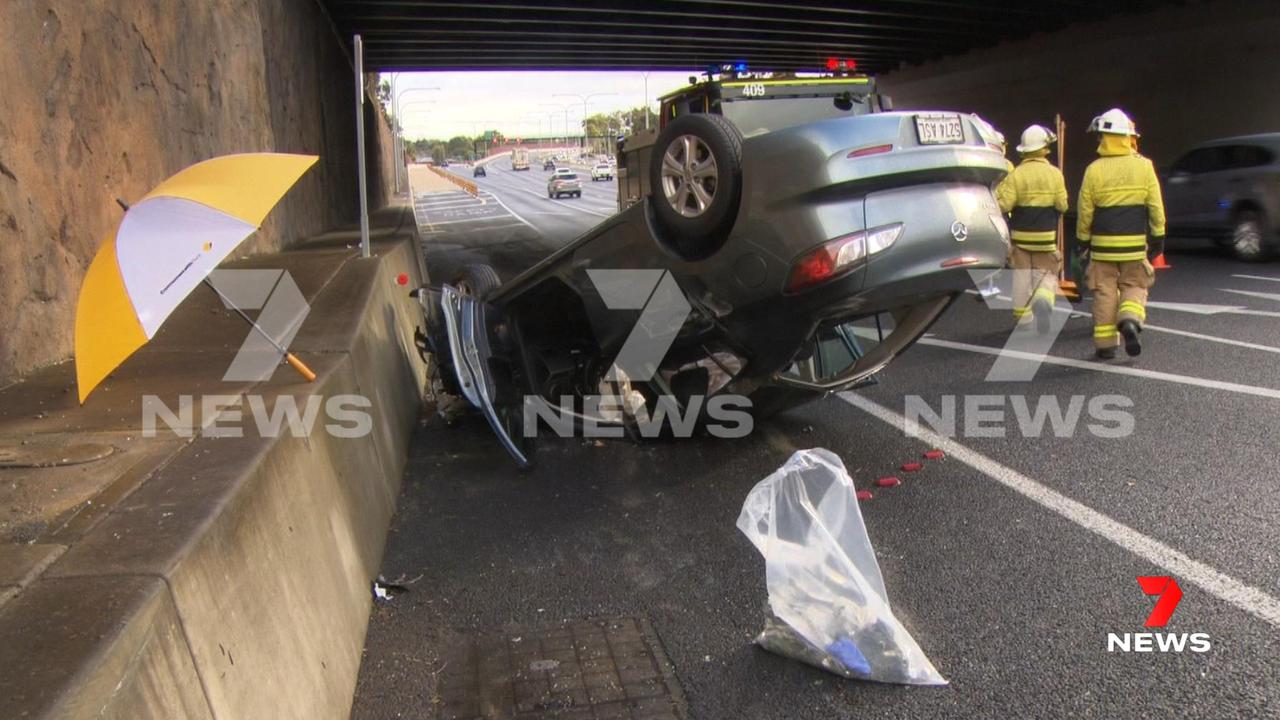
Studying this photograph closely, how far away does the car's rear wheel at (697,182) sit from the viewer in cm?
432

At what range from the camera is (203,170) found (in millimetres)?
3506

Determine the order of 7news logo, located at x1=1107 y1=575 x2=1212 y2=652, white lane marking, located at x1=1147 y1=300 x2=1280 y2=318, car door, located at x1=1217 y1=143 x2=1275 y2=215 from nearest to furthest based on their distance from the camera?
7news logo, located at x1=1107 y1=575 x2=1212 y2=652, white lane marking, located at x1=1147 y1=300 x2=1280 y2=318, car door, located at x1=1217 y1=143 x2=1275 y2=215

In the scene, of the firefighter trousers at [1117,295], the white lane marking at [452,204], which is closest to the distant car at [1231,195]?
the firefighter trousers at [1117,295]

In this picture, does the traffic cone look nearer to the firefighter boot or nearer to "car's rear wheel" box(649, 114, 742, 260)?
the firefighter boot

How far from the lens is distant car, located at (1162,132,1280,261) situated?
12.2 meters

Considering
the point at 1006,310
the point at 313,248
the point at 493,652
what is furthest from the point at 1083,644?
the point at 313,248

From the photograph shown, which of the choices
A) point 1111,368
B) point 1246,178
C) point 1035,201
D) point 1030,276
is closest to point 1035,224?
point 1035,201

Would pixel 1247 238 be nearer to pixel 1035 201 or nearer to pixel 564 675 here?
pixel 1035 201

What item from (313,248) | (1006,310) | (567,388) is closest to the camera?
(567,388)

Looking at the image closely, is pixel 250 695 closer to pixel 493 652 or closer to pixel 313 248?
pixel 493 652

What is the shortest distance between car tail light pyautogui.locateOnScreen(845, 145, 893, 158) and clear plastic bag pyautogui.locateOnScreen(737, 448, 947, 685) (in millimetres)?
1602

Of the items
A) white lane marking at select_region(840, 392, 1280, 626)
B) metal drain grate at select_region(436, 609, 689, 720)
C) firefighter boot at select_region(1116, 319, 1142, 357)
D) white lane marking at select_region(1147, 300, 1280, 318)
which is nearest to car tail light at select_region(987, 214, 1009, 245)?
white lane marking at select_region(840, 392, 1280, 626)

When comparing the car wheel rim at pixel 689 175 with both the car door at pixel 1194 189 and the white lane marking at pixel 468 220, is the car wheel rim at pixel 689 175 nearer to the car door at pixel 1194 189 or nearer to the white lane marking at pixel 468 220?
the car door at pixel 1194 189

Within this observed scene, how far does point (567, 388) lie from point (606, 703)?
3.32 m
